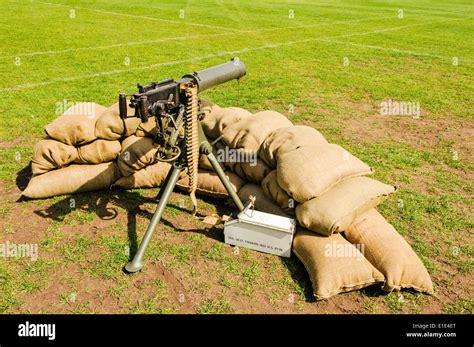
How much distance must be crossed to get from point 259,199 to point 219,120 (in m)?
1.57

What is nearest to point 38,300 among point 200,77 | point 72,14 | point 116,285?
point 116,285

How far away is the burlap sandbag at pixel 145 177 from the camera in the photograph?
20.2 ft

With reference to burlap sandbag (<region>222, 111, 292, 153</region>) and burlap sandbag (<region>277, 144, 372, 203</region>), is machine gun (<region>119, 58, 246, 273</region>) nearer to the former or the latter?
burlap sandbag (<region>222, 111, 292, 153</region>)

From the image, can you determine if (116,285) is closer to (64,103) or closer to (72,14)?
(64,103)

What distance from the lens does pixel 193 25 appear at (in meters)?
20.4

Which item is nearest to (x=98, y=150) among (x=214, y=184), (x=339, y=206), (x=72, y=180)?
(x=72, y=180)

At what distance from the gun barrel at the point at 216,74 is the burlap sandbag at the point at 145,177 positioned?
1.80m

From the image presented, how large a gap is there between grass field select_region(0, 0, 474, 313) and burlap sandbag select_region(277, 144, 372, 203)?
0.94m

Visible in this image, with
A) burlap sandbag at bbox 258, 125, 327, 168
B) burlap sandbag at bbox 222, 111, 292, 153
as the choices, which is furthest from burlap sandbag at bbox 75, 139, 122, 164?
burlap sandbag at bbox 258, 125, 327, 168

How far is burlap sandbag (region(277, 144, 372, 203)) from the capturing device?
15.7 ft

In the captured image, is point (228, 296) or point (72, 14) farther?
point (72, 14)

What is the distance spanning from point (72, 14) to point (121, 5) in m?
5.12

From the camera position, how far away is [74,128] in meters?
5.93

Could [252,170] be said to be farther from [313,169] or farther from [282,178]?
[313,169]
